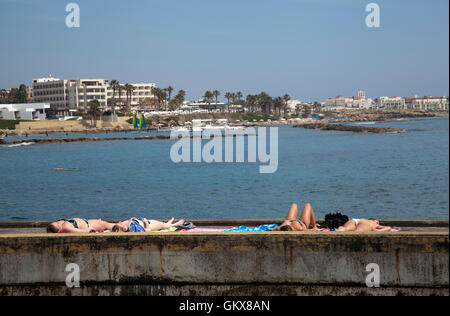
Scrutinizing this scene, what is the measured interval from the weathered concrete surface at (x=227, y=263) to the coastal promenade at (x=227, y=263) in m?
0.01

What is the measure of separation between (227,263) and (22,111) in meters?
183

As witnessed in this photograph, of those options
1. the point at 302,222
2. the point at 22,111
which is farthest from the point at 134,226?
the point at 22,111

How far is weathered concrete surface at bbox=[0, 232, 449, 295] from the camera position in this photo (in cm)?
832

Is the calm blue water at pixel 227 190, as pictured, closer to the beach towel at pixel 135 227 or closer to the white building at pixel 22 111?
the beach towel at pixel 135 227

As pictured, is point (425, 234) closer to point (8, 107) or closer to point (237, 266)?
point (237, 266)

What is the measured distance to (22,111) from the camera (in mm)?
179750

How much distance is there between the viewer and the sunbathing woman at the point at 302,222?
9.23m

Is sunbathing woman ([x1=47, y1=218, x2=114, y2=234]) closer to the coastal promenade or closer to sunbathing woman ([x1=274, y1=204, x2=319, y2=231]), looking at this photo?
the coastal promenade

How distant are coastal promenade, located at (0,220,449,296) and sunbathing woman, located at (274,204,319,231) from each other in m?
0.60
